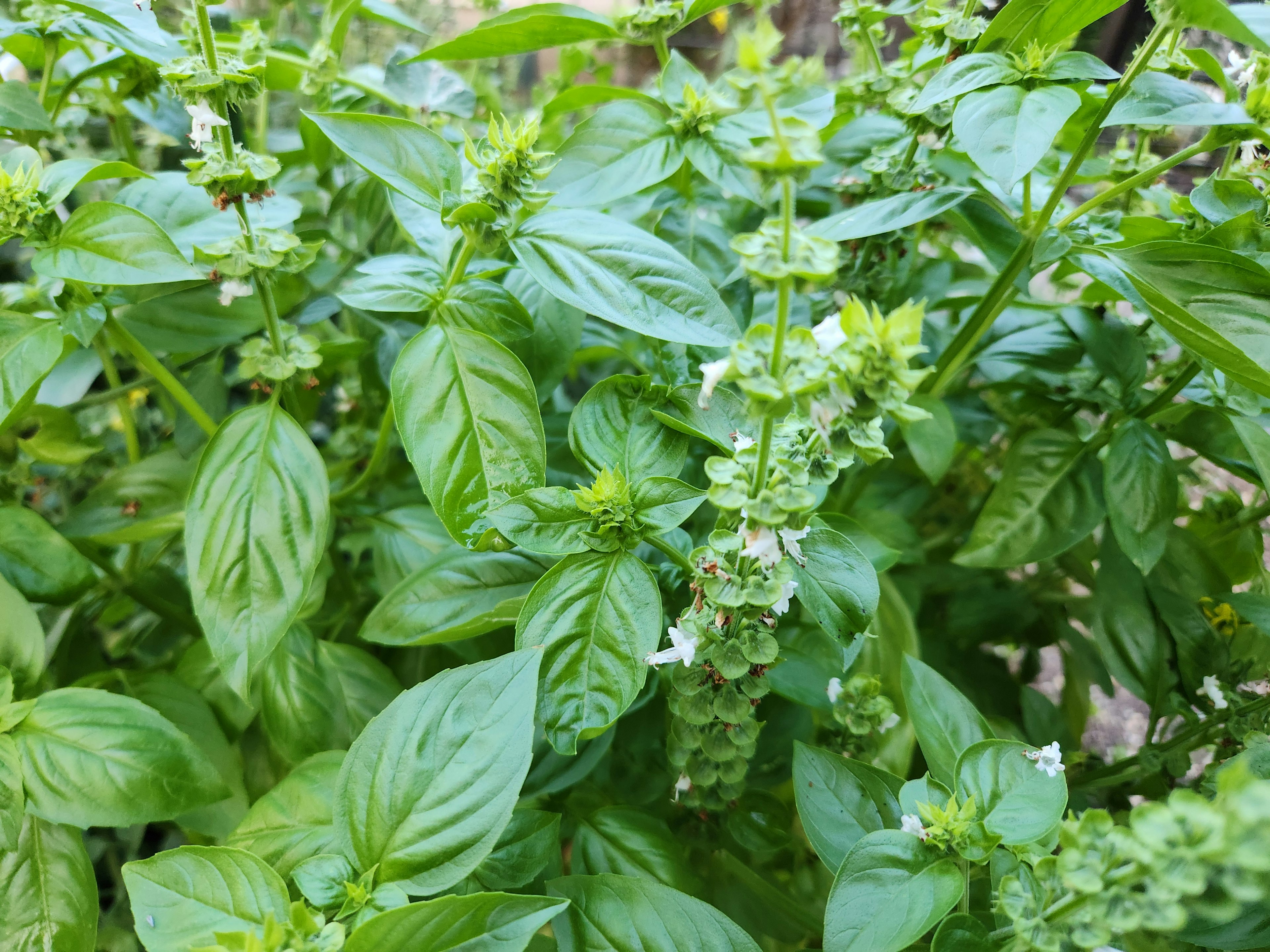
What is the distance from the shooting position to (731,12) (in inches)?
70.0

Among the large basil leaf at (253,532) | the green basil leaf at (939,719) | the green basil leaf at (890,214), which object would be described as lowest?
the green basil leaf at (939,719)

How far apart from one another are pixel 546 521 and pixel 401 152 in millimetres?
277

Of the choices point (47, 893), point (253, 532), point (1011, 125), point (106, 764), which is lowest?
point (47, 893)

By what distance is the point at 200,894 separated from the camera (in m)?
0.43

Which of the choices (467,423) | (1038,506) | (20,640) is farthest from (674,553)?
(20,640)

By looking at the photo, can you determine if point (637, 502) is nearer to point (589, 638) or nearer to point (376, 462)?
point (589, 638)

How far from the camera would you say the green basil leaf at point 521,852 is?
50 centimetres

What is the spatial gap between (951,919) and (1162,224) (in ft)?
1.74

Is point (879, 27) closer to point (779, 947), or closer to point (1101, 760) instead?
point (1101, 760)

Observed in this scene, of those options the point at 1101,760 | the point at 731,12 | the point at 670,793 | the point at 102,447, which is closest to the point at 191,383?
the point at 102,447

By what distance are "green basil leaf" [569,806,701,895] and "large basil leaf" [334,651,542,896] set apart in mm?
133

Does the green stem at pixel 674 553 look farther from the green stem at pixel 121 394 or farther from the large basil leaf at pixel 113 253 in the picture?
the green stem at pixel 121 394

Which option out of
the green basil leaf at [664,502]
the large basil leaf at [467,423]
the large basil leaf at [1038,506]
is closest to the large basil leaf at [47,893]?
the large basil leaf at [467,423]

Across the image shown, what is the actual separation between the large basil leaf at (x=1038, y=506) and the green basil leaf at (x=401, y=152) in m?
0.52
